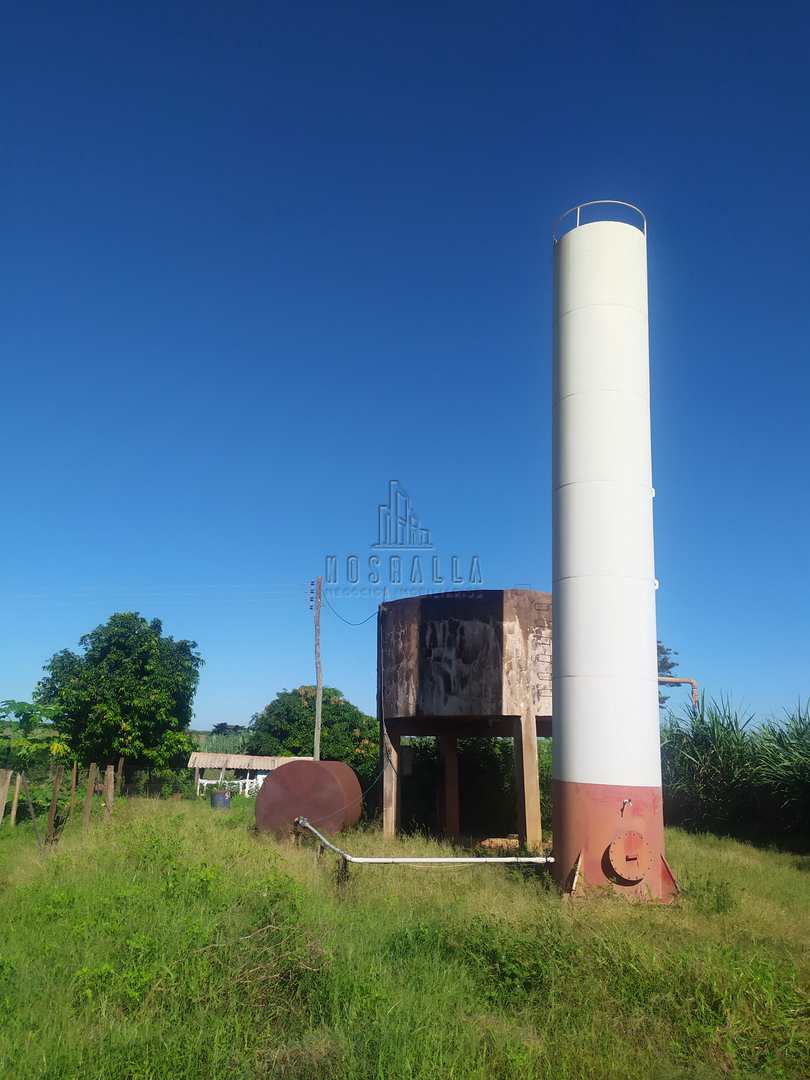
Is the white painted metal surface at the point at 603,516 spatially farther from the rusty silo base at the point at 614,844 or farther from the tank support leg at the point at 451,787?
the tank support leg at the point at 451,787

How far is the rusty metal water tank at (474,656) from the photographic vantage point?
14875 millimetres

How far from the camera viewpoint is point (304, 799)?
15906 millimetres

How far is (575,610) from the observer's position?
1143 centimetres

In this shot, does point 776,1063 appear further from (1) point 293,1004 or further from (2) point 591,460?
(2) point 591,460

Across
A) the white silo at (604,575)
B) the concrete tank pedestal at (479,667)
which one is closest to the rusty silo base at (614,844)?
the white silo at (604,575)

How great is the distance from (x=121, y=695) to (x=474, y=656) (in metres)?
13.9

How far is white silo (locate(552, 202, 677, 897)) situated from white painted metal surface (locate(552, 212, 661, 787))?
0.05 ft

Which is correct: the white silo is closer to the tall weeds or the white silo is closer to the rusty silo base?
the rusty silo base

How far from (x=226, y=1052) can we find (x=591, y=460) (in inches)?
342

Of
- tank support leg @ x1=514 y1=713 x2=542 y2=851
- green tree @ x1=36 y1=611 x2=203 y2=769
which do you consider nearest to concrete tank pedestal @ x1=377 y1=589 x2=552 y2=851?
tank support leg @ x1=514 y1=713 x2=542 y2=851

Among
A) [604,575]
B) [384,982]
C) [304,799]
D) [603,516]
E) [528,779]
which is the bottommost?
[384,982]

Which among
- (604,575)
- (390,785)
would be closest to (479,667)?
(390,785)

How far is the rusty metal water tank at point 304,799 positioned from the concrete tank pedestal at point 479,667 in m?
1.09

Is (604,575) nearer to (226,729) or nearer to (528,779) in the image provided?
(528,779)
